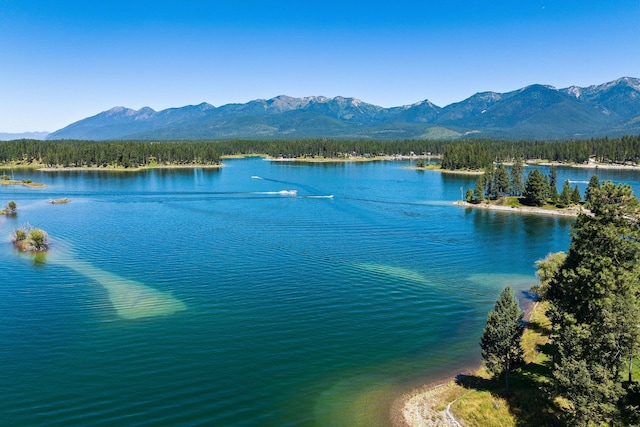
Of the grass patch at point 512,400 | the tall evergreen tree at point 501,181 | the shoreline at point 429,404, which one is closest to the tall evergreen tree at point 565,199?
the tall evergreen tree at point 501,181

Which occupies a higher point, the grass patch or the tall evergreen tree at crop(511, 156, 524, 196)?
the tall evergreen tree at crop(511, 156, 524, 196)

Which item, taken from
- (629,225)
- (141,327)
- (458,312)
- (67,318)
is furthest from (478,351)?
(67,318)

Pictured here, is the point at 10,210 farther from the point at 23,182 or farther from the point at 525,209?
the point at 525,209

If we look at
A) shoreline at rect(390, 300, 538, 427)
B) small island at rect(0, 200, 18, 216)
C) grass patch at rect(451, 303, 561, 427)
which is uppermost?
small island at rect(0, 200, 18, 216)

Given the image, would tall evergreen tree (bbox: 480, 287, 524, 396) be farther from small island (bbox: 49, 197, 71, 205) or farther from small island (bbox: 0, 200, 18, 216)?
small island (bbox: 49, 197, 71, 205)

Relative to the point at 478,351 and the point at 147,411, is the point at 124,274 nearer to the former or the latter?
the point at 147,411

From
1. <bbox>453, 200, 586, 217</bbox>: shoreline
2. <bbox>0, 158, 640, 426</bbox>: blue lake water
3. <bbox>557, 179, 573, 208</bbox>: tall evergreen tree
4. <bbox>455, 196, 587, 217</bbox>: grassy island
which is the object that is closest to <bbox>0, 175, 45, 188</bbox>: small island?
<bbox>0, 158, 640, 426</bbox>: blue lake water
